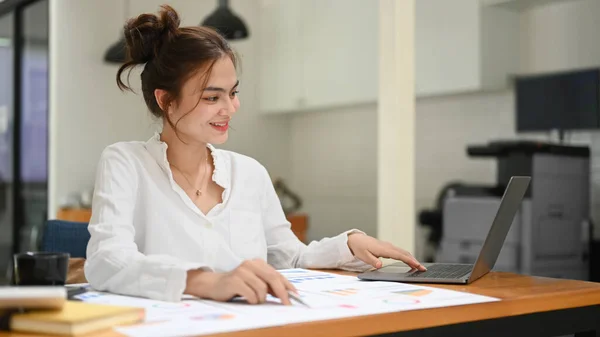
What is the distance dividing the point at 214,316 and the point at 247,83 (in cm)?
531

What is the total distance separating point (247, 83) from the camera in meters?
6.17

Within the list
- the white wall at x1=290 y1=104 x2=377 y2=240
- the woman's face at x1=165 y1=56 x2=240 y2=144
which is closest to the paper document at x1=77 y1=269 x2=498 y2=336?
the woman's face at x1=165 y1=56 x2=240 y2=144

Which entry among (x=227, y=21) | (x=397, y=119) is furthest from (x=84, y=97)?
(x=397, y=119)

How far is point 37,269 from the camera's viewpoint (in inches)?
41.3

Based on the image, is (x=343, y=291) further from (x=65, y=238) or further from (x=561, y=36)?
(x=561, y=36)

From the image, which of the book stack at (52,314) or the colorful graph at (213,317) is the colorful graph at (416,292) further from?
the book stack at (52,314)

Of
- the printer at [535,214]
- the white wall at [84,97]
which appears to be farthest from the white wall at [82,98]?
the printer at [535,214]

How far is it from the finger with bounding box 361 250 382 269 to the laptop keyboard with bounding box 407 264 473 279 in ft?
0.34

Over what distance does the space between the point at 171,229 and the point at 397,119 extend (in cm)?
168

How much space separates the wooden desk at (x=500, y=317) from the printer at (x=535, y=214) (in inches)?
97.7

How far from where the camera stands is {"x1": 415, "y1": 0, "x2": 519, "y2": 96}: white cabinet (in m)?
4.61

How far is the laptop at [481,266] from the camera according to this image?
1.33m

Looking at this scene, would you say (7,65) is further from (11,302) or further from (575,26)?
(11,302)

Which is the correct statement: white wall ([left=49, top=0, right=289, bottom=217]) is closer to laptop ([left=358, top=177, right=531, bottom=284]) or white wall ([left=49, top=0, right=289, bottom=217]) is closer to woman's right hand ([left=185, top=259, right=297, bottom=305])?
laptop ([left=358, top=177, right=531, bottom=284])
